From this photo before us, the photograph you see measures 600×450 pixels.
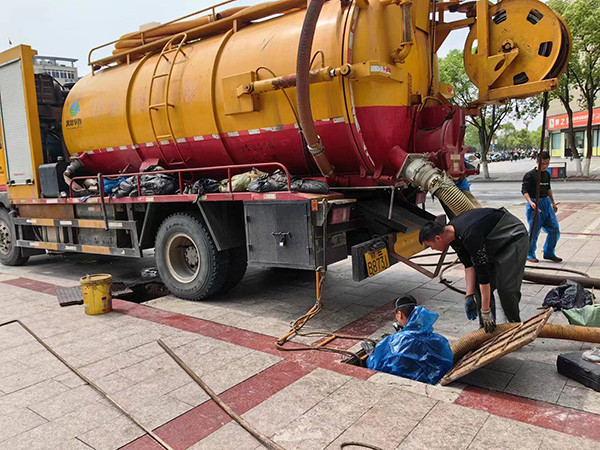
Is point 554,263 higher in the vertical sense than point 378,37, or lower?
lower

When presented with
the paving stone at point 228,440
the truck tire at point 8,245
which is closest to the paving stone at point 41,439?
the paving stone at point 228,440

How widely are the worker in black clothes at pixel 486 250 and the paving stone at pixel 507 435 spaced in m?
1.03

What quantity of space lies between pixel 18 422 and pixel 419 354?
9.40ft

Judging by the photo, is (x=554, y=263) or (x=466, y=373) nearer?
(x=466, y=373)

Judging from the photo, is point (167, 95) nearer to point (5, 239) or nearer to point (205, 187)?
point (205, 187)

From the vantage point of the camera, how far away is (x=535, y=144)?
359 feet

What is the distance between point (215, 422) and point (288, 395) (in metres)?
0.55

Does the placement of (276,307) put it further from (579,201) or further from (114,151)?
(579,201)

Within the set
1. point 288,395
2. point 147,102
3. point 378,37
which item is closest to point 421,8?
point 378,37

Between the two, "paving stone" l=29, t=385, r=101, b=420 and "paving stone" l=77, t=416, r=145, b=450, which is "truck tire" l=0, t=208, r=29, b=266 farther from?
"paving stone" l=77, t=416, r=145, b=450

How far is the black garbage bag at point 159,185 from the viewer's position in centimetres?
598

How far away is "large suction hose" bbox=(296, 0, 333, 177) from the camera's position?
14.1ft

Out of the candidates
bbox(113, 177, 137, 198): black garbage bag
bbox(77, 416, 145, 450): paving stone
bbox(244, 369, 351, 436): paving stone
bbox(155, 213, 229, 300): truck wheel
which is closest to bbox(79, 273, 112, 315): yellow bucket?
bbox(155, 213, 229, 300): truck wheel

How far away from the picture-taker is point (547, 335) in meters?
3.59
